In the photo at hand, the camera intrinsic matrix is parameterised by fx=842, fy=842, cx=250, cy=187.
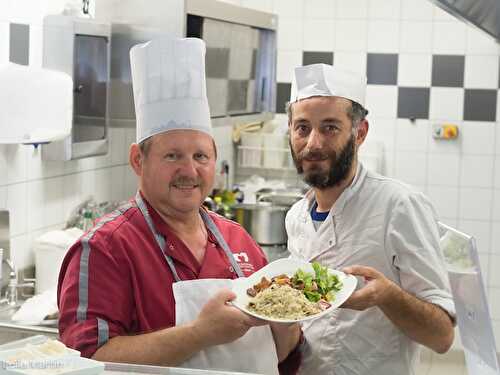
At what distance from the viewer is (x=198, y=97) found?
81.5 inches

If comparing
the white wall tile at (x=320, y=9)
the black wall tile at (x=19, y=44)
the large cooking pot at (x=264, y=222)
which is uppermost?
the white wall tile at (x=320, y=9)

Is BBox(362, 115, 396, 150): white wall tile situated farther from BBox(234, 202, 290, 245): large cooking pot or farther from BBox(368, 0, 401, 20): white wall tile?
BBox(234, 202, 290, 245): large cooking pot

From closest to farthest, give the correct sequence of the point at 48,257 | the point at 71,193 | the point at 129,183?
the point at 48,257 → the point at 71,193 → the point at 129,183

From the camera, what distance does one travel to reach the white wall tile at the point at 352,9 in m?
5.14

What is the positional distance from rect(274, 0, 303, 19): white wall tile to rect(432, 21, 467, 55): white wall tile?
0.83 m

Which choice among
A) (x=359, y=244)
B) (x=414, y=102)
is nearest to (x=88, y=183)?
(x=359, y=244)

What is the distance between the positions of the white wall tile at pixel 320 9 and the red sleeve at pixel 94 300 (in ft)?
12.0

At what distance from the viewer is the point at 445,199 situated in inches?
202

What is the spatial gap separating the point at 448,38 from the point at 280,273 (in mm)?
3359

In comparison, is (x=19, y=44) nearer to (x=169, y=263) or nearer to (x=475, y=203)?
(x=169, y=263)

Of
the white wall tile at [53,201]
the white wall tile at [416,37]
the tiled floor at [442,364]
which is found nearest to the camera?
the white wall tile at [53,201]

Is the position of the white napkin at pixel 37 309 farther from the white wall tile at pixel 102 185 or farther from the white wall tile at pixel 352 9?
the white wall tile at pixel 352 9

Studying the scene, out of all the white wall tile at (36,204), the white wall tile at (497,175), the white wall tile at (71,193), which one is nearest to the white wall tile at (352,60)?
the white wall tile at (497,175)

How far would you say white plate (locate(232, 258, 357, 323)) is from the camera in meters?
1.83
